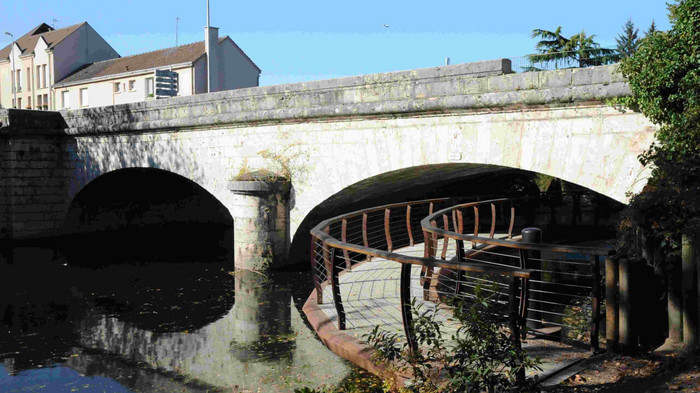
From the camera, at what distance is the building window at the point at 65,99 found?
3731 centimetres

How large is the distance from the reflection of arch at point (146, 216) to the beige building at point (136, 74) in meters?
6.46

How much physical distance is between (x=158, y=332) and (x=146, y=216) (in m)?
12.2

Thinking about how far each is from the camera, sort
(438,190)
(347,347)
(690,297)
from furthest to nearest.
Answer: (438,190) < (347,347) < (690,297)

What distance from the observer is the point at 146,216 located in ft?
65.2

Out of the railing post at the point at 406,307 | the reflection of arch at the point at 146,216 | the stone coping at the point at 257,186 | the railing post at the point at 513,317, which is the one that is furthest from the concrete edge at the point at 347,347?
the reflection of arch at the point at 146,216

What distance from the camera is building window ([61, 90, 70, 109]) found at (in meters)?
37.3

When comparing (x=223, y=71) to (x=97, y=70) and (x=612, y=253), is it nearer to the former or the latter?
(x=97, y=70)

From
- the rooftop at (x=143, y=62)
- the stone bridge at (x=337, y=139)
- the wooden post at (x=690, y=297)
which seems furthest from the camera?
the rooftop at (x=143, y=62)

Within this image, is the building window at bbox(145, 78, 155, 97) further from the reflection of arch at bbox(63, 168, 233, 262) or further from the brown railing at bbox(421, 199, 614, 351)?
the brown railing at bbox(421, 199, 614, 351)

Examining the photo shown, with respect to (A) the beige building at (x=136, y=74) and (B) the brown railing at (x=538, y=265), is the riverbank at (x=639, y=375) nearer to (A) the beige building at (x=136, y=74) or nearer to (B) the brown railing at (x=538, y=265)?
(B) the brown railing at (x=538, y=265)

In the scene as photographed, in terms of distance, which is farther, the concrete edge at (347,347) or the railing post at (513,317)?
the concrete edge at (347,347)

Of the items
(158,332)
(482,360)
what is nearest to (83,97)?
(158,332)

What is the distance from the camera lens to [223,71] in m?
32.2

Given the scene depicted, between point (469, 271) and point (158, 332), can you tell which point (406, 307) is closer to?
point (469, 271)
